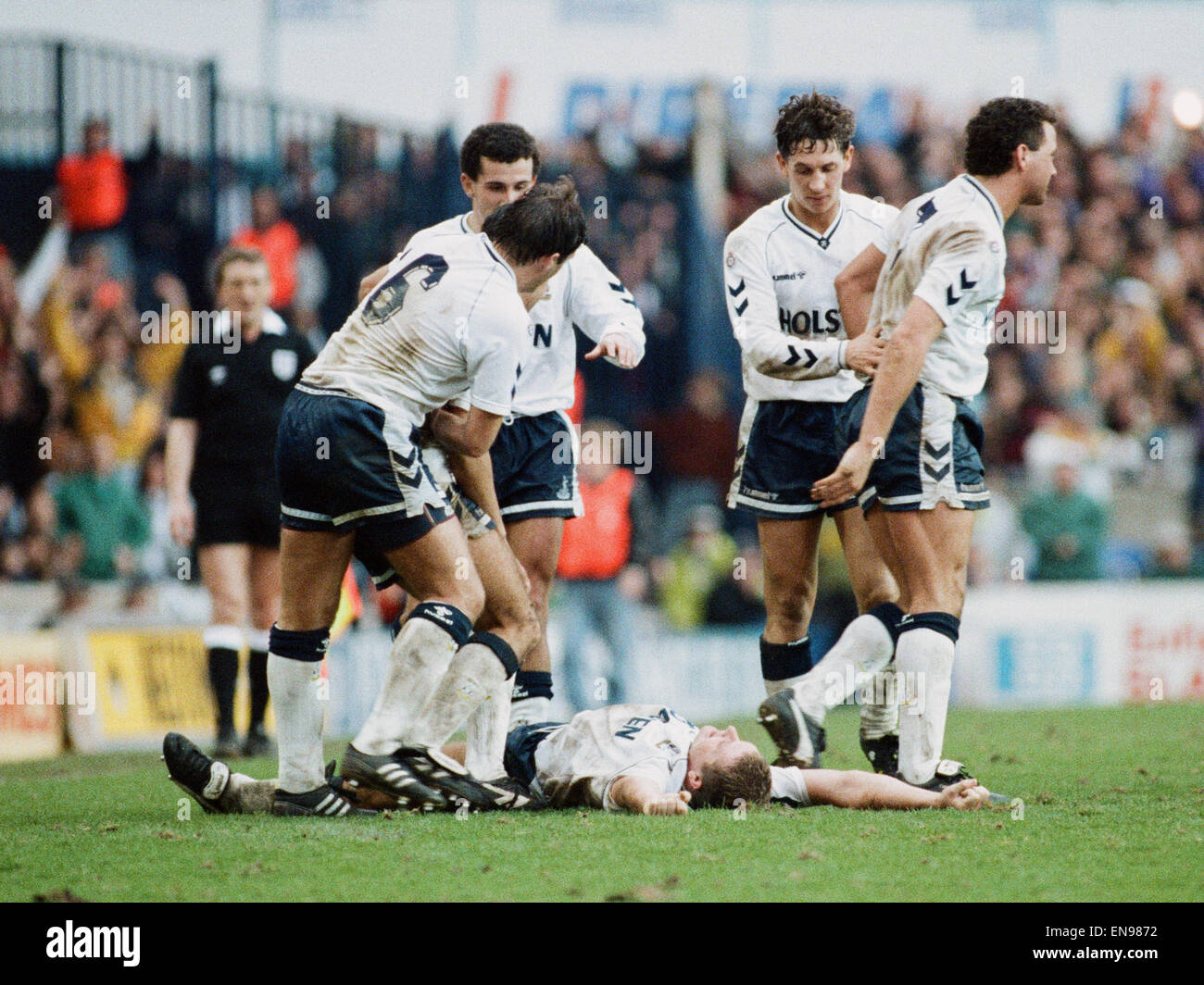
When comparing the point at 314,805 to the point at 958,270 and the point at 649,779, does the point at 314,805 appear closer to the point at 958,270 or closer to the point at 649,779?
the point at 649,779

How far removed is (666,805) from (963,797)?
106cm

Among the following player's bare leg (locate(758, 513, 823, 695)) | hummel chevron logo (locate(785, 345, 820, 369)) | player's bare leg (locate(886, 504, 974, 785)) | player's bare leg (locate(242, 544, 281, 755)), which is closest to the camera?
player's bare leg (locate(886, 504, 974, 785))

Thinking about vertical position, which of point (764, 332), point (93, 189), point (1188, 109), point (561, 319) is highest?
point (1188, 109)

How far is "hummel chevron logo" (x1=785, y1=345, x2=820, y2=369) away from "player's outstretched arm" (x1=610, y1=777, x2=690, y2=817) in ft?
6.08

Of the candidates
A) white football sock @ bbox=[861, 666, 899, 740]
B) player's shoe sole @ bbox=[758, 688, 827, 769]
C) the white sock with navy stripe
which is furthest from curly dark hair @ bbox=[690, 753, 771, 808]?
white football sock @ bbox=[861, 666, 899, 740]

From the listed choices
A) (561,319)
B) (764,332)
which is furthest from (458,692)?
(561,319)

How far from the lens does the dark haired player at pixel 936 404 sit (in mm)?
5770

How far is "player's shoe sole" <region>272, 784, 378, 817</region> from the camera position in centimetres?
583

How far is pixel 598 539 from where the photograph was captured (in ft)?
40.7

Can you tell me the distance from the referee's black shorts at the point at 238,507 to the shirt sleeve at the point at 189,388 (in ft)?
1.18

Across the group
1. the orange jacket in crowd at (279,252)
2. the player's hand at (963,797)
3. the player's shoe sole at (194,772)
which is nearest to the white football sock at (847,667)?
the player's hand at (963,797)

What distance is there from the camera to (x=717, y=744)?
5914mm

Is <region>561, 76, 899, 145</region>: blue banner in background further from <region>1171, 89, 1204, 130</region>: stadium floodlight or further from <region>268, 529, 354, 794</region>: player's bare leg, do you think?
<region>268, 529, 354, 794</region>: player's bare leg

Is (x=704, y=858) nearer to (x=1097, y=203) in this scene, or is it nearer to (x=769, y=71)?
(x=1097, y=203)
